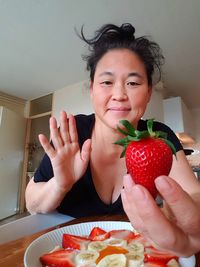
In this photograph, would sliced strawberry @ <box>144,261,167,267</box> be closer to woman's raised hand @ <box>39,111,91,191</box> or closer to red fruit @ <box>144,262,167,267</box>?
red fruit @ <box>144,262,167,267</box>

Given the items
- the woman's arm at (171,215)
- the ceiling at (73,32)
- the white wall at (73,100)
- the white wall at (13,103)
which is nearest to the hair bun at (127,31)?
the woman's arm at (171,215)

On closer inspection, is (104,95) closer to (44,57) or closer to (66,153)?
(66,153)

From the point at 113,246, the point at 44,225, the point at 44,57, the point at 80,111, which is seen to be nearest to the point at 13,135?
the point at 80,111

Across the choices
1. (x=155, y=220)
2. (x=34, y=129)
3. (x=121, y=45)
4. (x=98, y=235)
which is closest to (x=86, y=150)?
(x=98, y=235)

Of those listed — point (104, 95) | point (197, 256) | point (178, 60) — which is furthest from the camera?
point (178, 60)

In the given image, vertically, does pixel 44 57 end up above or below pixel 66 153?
above

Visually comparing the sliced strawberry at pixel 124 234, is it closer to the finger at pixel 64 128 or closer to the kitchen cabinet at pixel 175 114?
the finger at pixel 64 128
